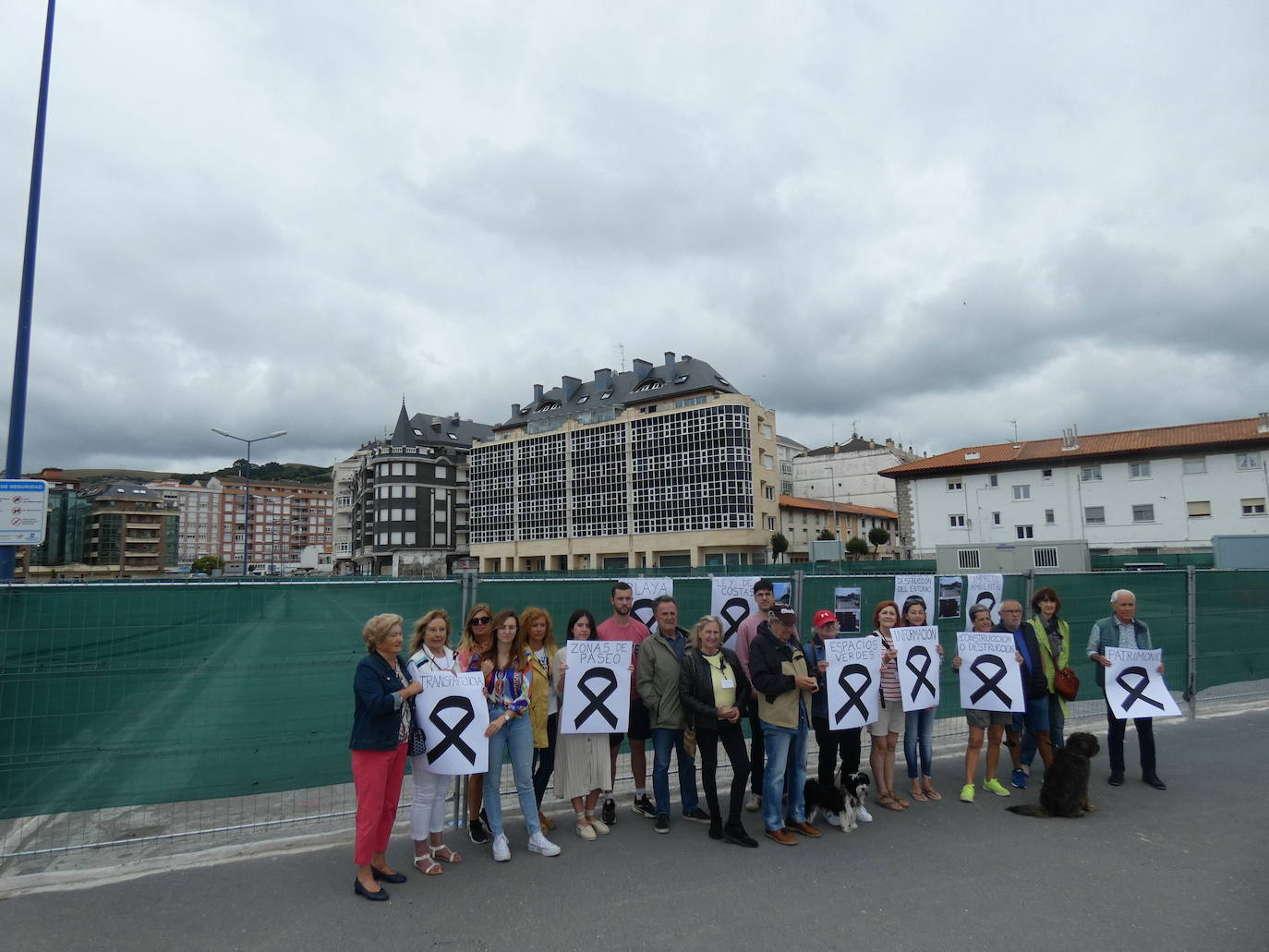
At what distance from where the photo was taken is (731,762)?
598 cm

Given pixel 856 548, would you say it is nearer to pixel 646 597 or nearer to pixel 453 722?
pixel 646 597

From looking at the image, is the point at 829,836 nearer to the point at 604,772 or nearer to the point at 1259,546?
the point at 604,772

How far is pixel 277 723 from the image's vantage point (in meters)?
6.38

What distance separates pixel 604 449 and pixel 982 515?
37849 millimetres

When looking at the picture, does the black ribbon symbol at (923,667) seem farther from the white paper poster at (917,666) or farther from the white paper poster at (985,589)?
the white paper poster at (985,589)

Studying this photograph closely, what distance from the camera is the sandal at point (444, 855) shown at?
5.52 metres

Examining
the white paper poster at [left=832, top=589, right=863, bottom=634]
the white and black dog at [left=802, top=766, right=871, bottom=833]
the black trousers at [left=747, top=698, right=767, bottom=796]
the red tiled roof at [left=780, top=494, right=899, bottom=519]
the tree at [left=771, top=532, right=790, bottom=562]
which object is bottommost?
the white and black dog at [left=802, top=766, right=871, bottom=833]

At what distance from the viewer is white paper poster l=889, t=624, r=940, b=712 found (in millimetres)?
6925

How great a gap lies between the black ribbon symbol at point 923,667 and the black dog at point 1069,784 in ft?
3.74

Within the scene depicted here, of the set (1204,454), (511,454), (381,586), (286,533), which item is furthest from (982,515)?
(286,533)

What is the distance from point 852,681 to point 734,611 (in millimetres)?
1684

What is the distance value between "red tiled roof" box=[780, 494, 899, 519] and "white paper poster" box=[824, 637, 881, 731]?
2853 inches

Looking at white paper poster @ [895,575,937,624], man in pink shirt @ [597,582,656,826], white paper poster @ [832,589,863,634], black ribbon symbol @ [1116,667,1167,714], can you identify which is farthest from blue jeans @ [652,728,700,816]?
black ribbon symbol @ [1116,667,1167,714]

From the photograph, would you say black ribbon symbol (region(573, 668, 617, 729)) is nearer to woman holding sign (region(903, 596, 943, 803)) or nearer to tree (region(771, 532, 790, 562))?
woman holding sign (region(903, 596, 943, 803))
